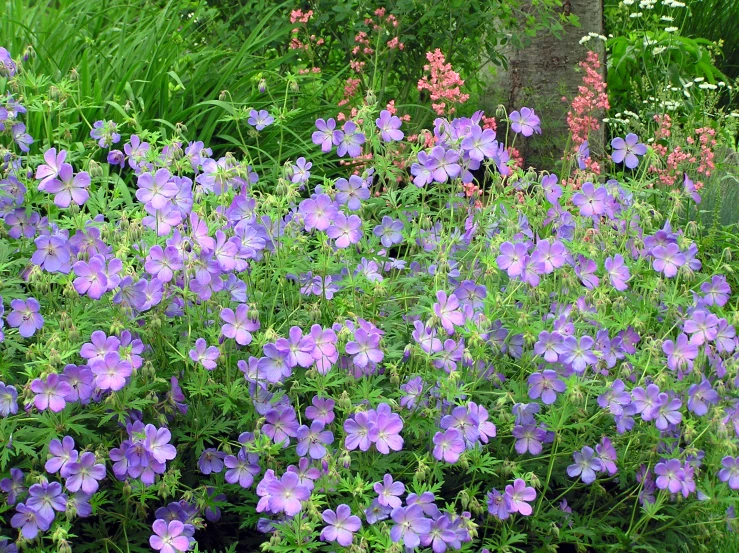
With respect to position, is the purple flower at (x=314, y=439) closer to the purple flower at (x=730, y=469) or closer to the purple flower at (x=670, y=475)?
the purple flower at (x=670, y=475)

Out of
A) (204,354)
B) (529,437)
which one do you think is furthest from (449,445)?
(204,354)

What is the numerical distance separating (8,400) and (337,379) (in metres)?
0.74

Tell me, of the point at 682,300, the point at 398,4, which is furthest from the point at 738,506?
the point at 398,4

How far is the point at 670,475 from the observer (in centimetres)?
226

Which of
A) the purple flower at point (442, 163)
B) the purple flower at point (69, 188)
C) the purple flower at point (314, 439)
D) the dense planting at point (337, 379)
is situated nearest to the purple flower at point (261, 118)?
the dense planting at point (337, 379)

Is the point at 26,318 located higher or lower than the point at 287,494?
higher

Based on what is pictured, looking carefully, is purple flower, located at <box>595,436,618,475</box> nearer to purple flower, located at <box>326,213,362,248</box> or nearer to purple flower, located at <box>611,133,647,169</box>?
purple flower, located at <box>326,213,362,248</box>

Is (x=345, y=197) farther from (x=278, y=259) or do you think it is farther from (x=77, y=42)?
(x=77, y=42)

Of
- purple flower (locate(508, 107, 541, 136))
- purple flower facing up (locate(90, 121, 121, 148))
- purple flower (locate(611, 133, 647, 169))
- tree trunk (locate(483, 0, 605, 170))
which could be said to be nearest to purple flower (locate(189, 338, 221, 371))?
purple flower facing up (locate(90, 121, 121, 148))

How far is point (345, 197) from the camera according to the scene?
2646 millimetres

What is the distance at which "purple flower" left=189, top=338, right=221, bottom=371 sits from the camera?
2182 mm

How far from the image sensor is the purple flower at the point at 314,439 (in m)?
2.16

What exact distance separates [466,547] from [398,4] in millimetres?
3152

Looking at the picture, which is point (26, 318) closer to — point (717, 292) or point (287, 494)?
point (287, 494)
